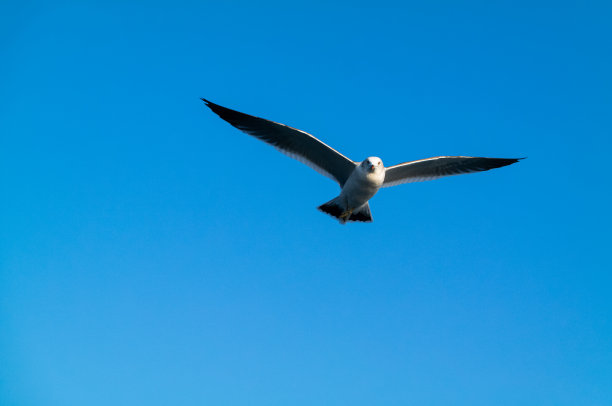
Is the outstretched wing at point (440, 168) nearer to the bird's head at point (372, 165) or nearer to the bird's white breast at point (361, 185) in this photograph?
the bird's white breast at point (361, 185)

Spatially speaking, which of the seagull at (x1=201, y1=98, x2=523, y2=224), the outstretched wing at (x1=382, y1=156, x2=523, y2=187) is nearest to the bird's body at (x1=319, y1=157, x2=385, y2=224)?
the seagull at (x1=201, y1=98, x2=523, y2=224)

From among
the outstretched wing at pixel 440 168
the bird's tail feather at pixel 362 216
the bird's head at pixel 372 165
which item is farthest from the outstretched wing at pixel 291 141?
the outstretched wing at pixel 440 168

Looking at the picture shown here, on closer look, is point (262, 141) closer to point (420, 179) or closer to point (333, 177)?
point (333, 177)

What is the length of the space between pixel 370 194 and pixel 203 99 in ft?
14.0

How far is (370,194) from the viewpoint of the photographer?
1065 centimetres

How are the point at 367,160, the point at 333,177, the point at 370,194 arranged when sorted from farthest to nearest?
1. the point at 333,177
2. the point at 370,194
3. the point at 367,160

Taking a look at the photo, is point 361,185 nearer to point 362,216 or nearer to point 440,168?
point 362,216

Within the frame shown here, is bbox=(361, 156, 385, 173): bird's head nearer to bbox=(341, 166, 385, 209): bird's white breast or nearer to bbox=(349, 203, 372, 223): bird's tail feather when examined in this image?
bbox=(341, 166, 385, 209): bird's white breast

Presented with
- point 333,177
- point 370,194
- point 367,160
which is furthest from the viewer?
point 333,177

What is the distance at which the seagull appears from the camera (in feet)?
33.9

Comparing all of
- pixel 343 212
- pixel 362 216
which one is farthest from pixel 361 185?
pixel 362 216

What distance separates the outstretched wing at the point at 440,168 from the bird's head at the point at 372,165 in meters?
0.98

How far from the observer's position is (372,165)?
9773mm

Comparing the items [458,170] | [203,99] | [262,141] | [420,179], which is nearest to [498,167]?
[458,170]
